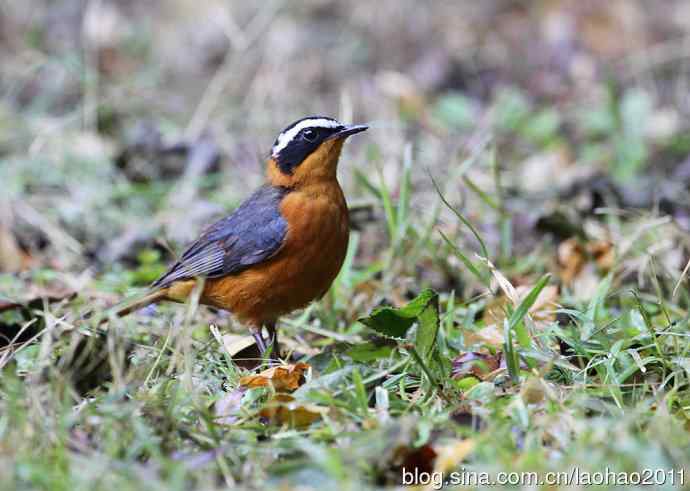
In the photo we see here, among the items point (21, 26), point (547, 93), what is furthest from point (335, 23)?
point (21, 26)

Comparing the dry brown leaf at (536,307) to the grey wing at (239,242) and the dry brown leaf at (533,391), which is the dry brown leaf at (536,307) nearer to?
the dry brown leaf at (533,391)

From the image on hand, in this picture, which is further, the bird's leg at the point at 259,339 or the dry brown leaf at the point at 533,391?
the bird's leg at the point at 259,339

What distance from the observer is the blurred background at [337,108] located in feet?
26.0

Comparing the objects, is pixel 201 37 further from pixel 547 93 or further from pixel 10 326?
pixel 10 326

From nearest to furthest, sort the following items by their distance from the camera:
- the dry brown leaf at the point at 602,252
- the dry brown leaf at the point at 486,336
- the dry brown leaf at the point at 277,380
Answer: the dry brown leaf at the point at 277,380
the dry brown leaf at the point at 486,336
the dry brown leaf at the point at 602,252

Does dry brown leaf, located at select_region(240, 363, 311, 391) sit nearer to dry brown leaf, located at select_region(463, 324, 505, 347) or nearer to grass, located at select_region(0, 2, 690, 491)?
grass, located at select_region(0, 2, 690, 491)

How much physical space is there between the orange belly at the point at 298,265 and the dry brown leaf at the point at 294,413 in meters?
1.67

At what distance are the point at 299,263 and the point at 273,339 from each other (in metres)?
0.47

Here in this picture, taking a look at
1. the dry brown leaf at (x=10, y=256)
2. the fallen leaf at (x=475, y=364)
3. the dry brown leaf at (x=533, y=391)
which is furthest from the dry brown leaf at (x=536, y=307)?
the dry brown leaf at (x=10, y=256)

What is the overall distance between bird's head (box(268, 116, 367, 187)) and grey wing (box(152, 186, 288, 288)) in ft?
0.57

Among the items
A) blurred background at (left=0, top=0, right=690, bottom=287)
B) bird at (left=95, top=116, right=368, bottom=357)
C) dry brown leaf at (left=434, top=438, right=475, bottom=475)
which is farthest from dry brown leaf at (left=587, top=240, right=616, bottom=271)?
dry brown leaf at (left=434, top=438, right=475, bottom=475)

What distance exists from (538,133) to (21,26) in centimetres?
662

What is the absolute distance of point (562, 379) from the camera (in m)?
4.58

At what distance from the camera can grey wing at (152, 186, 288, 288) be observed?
5.95 meters
